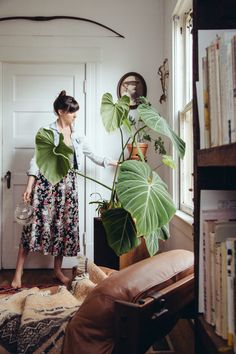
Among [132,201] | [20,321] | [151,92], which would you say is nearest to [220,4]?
[132,201]

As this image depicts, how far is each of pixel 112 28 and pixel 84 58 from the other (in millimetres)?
415

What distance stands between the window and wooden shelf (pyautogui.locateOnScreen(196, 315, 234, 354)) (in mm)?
2045

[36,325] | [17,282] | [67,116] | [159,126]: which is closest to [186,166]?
[159,126]

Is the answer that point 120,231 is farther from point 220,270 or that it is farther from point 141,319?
point 220,270

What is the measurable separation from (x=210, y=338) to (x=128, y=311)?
0.78ft

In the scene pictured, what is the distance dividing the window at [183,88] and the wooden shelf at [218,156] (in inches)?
81.1

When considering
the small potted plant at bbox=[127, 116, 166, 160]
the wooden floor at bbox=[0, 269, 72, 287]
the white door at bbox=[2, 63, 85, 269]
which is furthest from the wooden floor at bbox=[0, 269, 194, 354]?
the small potted plant at bbox=[127, 116, 166, 160]

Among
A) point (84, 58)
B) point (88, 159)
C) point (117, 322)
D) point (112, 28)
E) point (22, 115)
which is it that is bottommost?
point (117, 322)

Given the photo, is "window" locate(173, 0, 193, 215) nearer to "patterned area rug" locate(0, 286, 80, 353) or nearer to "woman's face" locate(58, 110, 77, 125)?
"woman's face" locate(58, 110, 77, 125)

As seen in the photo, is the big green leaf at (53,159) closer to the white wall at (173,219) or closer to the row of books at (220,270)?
the white wall at (173,219)

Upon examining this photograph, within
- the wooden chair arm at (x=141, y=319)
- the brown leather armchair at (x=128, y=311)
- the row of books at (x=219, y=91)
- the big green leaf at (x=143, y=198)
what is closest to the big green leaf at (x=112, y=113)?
the big green leaf at (x=143, y=198)

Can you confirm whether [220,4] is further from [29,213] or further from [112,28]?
[112,28]

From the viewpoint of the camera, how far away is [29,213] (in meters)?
3.12

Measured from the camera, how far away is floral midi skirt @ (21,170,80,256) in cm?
314
